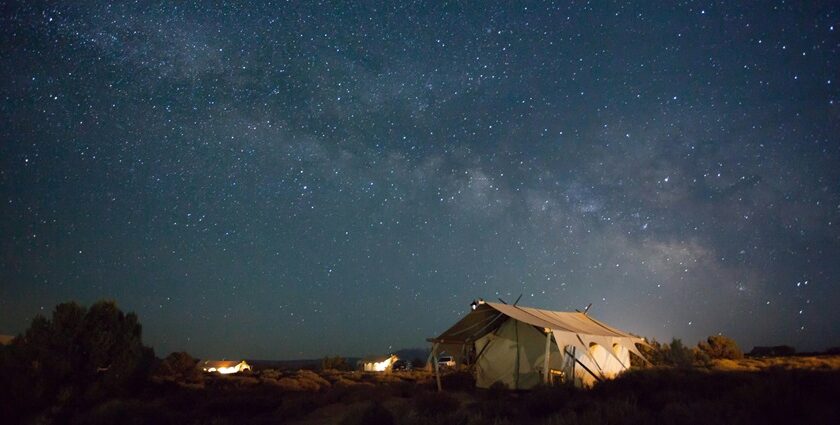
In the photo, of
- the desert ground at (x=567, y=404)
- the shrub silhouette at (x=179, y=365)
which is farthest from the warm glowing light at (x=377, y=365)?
the desert ground at (x=567, y=404)

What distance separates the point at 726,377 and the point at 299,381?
17.8m

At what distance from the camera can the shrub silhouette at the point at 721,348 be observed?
35719 millimetres

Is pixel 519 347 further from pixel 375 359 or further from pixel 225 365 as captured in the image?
pixel 225 365

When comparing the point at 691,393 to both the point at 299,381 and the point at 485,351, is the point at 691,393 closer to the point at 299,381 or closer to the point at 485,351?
the point at 485,351

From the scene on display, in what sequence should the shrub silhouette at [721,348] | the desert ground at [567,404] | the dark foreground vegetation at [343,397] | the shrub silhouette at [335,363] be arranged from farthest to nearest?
the shrub silhouette at [335,363]
the shrub silhouette at [721,348]
the dark foreground vegetation at [343,397]
the desert ground at [567,404]

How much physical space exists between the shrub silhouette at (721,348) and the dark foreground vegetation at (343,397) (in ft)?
90.5

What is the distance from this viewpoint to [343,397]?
49.2 ft

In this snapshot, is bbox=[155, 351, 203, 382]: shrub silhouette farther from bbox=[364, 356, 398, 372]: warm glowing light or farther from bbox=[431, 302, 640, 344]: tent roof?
bbox=[364, 356, 398, 372]: warm glowing light

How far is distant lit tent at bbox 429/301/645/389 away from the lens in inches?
655

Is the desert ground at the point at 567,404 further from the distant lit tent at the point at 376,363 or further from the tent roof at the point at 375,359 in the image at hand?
the tent roof at the point at 375,359

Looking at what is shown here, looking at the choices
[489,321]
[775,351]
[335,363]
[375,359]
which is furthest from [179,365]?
[775,351]

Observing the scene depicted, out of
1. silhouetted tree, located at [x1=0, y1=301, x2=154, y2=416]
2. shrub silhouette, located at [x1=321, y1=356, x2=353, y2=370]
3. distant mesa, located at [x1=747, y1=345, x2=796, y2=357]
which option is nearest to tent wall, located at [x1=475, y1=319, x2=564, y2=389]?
silhouetted tree, located at [x1=0, y1=301, x2=154, y2=416]

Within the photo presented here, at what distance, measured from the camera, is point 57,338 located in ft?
41.8

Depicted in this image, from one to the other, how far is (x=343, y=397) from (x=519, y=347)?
679cm
